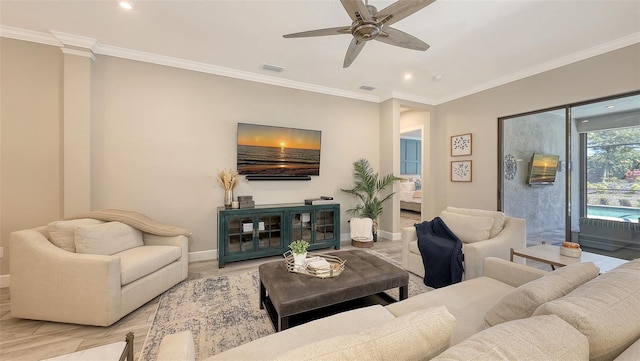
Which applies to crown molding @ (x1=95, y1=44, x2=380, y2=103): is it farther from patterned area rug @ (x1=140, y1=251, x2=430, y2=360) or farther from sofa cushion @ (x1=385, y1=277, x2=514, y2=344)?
sofa cushion @ (x1=385, y1=277, x2=514, y2=344)

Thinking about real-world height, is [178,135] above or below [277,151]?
above

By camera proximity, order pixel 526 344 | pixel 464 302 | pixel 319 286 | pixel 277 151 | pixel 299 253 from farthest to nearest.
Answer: pixel 277 151 < pixel 299 253 < pixel 319 286 < pixel 464 302 < pixel 526 344

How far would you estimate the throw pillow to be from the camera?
284cm

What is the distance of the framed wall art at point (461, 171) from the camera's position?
15.3 feet

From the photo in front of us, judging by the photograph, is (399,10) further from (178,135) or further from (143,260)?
(178,135)

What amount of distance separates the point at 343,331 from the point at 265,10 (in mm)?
2791

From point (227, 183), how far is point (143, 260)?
1.51m

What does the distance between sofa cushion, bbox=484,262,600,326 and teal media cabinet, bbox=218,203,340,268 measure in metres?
2.93

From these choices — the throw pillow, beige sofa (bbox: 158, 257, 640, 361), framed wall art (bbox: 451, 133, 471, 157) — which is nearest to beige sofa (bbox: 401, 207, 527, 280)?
the throw pillow

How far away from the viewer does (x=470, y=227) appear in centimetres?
293

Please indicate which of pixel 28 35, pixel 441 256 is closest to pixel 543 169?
pixel 441 256

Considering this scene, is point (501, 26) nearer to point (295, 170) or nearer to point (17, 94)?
point (295, 170)

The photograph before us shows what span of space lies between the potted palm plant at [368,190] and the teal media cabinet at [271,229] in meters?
0.78

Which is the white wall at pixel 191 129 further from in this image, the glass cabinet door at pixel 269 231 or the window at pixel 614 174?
the window at pixel 614 174
